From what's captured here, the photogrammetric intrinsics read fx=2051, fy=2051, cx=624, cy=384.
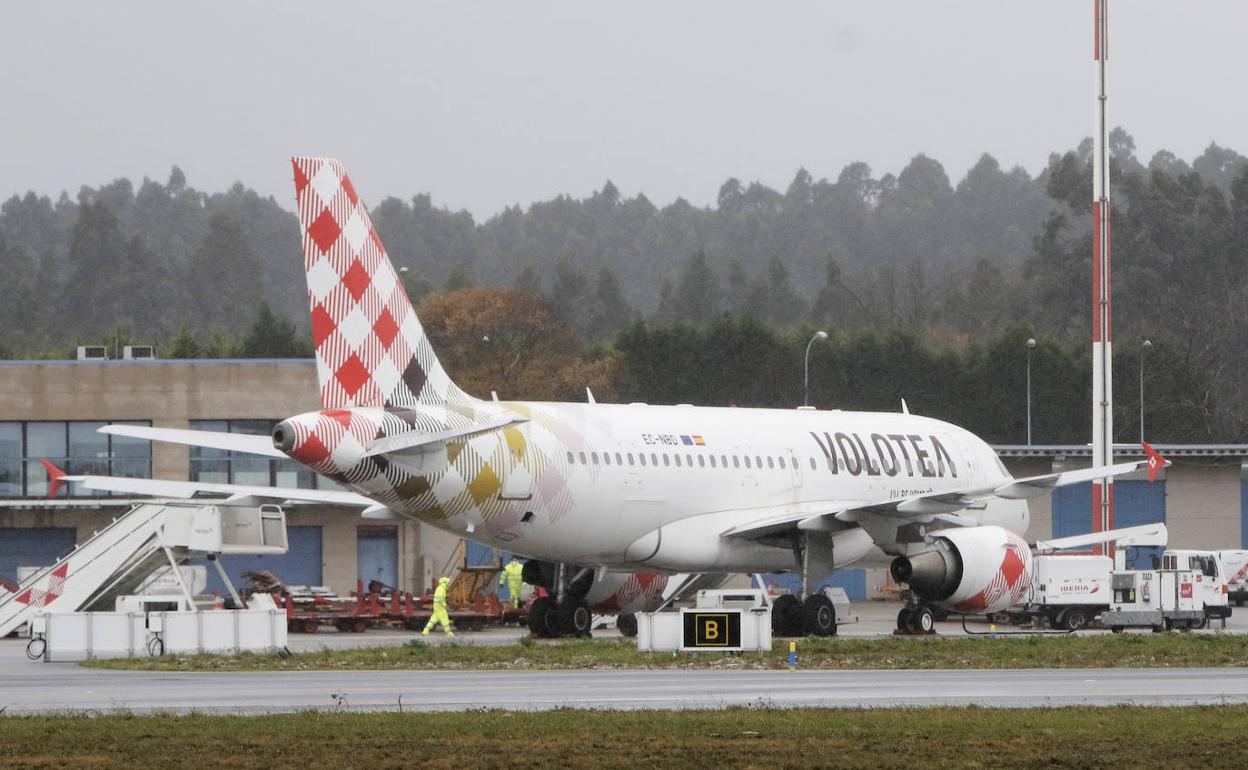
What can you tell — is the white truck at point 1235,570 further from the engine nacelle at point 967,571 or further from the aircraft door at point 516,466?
the aircraft door at point 516,466

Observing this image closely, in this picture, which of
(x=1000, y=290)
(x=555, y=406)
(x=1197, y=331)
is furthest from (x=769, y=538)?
(x=1000, y=290)

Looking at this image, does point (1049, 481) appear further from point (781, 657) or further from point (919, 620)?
point (781, 657)

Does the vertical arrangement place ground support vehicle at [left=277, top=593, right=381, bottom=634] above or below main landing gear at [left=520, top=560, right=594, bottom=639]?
below

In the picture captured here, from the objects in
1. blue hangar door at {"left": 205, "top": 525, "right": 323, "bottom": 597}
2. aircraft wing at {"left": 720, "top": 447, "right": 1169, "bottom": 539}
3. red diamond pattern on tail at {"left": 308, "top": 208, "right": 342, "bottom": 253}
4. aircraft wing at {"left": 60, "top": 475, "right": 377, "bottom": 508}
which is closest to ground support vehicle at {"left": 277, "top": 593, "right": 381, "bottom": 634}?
aircraft wing at {"left": 60, "top": 475, "right": 377, "bottom": 508}

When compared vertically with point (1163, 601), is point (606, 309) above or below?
above

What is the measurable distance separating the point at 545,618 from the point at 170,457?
85.8 ft

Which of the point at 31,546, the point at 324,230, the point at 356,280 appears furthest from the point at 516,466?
the point at 31,546

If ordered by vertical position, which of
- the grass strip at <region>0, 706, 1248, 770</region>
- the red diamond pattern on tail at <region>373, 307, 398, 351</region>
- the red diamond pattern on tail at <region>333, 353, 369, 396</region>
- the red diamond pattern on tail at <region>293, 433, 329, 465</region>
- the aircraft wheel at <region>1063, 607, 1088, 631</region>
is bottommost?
the aircraft wheel at <region>1063, 607, 1088, 631</region>

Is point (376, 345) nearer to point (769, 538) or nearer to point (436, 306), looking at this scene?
point (769, 538)

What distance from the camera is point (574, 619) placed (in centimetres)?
3753

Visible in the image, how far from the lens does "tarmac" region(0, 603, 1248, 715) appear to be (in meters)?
21.5

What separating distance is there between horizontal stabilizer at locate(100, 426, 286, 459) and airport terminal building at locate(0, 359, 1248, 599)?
25.8 metres

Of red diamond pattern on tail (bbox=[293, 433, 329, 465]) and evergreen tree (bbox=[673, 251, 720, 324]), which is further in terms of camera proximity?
evergreen tree (bbox=[673, 251, 720, 324])

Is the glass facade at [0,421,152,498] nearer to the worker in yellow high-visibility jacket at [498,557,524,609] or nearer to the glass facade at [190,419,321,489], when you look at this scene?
the glass facade at [190,419,321,489]
